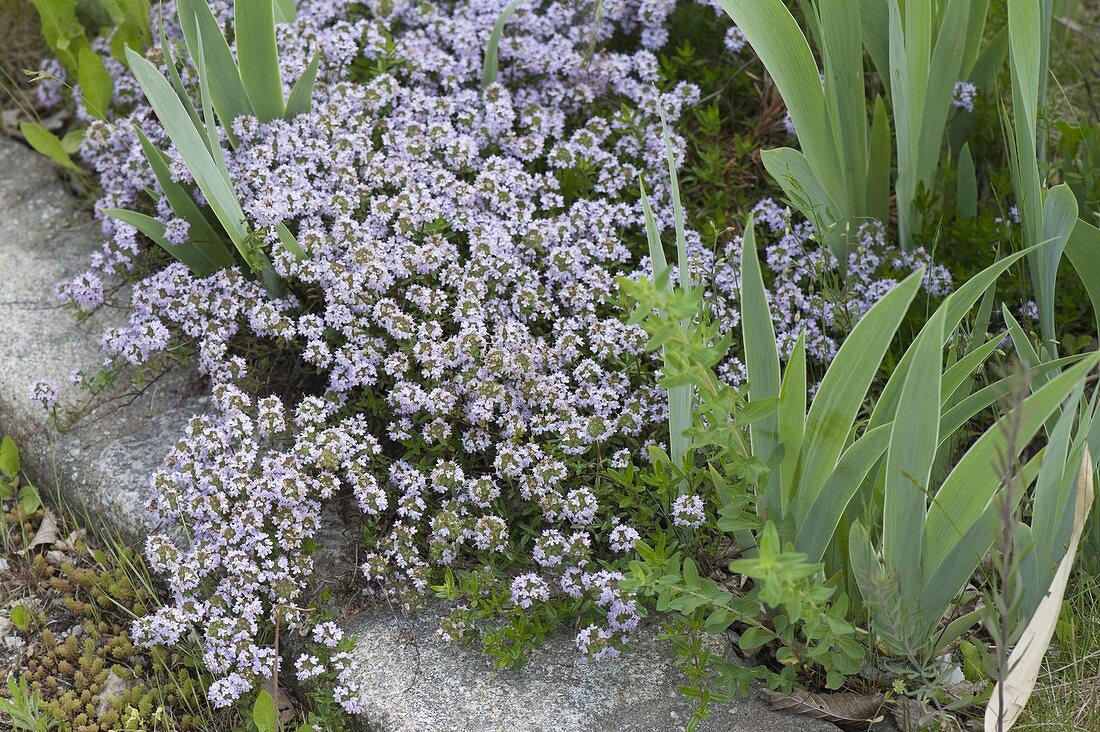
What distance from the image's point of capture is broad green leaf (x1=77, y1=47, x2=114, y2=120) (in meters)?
3.62

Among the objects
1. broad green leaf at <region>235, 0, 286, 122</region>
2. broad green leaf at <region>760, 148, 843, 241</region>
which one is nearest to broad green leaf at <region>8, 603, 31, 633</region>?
broad green leaf at <region>235, 0, 286, 122</region>

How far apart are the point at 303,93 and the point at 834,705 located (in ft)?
7.89

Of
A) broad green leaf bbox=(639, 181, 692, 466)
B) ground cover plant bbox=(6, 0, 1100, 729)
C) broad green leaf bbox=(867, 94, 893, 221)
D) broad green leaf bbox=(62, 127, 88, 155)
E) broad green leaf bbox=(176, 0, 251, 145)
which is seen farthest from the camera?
broad green leaf bbox=(62, 127, 88, 155)

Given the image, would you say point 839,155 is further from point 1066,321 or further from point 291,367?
point 291,367

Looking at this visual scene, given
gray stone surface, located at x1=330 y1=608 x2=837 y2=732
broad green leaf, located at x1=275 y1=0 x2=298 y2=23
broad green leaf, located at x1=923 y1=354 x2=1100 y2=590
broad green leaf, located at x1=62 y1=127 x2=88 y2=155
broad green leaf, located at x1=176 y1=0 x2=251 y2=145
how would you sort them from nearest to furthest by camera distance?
broad green leaf, located at x1=923 y1=354 x2=1100 y2=590, gray stone surface, located at x1=330 y1=608 x2=837 y2=732, broad green leaf, located at x1=176 y1=0 x2=251 y2=145, broad green leaf, located at x1=275 y1=0 x2=298 y2=23, broad green leaf, located at x1=62 y1=127 x2=88 y2=155

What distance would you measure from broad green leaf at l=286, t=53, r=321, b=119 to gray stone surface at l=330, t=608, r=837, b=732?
5.74 ft

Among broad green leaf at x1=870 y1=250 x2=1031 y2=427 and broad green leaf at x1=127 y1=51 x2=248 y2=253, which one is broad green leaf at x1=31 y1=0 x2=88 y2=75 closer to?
broad green leaf at x1=127 y1=51 x2=248 y2=253

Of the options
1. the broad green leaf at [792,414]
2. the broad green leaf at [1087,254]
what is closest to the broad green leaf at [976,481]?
the broad green leaf at [792,414]

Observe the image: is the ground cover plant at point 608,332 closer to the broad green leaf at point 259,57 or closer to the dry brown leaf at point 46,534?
the broad green leaf at point 259,57

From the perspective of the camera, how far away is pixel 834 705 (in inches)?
93.0

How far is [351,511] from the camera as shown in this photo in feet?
9.60

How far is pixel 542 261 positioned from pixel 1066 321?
62.7 inches

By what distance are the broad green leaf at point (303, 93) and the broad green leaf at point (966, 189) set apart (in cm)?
208

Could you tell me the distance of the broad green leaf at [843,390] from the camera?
2.04 meters
